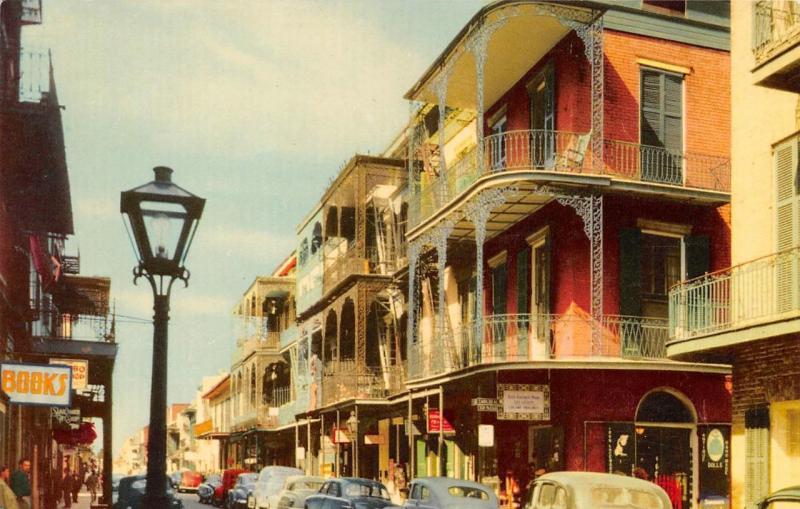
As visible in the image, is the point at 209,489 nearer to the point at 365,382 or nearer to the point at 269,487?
the point at 365,382

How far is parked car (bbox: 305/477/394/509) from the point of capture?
21847 mm

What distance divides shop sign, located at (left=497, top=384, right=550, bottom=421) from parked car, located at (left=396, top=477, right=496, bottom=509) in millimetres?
3453

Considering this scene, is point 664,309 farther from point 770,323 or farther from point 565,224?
point 770,323

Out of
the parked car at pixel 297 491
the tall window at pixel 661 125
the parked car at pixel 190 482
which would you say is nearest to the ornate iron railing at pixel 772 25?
the tall window at pixel 661 125

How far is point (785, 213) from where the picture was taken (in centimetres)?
1595

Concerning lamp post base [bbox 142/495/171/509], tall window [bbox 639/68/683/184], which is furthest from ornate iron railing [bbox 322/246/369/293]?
lamp post base [bbox 142/495/171/509]

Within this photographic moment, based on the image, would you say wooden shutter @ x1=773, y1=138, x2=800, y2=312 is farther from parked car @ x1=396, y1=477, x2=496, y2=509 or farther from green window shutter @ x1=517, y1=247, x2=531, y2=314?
green window shutter @ x1=517, y1=247, x2=531, y2=314

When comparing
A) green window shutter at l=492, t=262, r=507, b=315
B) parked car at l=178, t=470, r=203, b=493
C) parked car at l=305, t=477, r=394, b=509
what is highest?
green window shutter at l=492, t=262, r=507, b=315

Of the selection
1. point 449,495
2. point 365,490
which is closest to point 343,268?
point 365,490

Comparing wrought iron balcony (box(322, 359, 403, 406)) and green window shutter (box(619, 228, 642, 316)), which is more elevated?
green window shutter (box(619, 228, 642, 316))

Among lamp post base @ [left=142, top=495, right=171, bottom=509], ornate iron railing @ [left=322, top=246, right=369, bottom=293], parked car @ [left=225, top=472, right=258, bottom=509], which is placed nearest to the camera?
lamp post base @ [left=142, top=495, right=171, bottom=509]

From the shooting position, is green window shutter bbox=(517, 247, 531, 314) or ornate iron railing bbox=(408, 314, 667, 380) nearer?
ornate iron railing bbox=(408, 314, 667, 380)

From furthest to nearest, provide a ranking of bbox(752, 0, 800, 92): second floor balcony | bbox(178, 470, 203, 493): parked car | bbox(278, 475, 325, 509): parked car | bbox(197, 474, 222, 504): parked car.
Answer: bbox(178, 470, 203, 493): parked car, bbox(197, 474, 222, 504): parked car, bbox(278, 475, 325, 509): parked car, bbox(752, 0, 800, 92): second floor balcony

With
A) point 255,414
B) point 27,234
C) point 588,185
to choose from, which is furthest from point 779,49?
point 255,414
